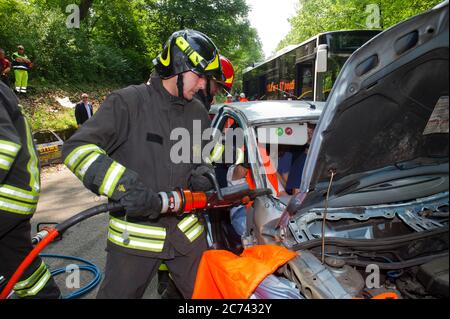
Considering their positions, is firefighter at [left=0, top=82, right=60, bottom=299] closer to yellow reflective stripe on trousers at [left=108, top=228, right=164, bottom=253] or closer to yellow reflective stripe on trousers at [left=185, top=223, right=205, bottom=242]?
yellow reflective stripe on trousers at [left=108, top=228, right=164, bottom=253]

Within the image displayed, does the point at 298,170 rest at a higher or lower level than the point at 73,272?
higher

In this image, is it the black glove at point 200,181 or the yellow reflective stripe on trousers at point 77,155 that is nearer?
the yellow reflective stripe on trousers at point 77,155

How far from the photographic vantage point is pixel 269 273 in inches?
59.5

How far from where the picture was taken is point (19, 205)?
2.09m

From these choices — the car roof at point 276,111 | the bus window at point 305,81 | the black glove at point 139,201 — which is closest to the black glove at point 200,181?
the black glove at point 139,201

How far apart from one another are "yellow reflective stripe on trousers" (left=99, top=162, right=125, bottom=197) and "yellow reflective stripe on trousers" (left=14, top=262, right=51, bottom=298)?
3.43ft

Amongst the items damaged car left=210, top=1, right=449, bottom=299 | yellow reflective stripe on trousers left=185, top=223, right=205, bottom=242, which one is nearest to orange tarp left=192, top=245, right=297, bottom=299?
damaged car left=210, top=1, right=449, bottom=299

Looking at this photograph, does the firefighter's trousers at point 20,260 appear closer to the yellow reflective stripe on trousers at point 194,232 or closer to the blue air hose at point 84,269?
the blue air hose at point 84,269

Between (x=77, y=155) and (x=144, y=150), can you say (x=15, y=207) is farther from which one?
(x=144, y=150)

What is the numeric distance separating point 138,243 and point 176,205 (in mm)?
339

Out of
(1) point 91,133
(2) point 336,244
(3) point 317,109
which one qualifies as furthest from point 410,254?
(1) point 91,133

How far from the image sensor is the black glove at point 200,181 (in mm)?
2141
